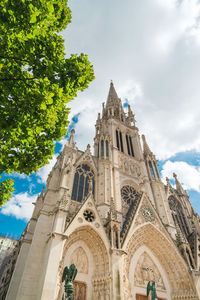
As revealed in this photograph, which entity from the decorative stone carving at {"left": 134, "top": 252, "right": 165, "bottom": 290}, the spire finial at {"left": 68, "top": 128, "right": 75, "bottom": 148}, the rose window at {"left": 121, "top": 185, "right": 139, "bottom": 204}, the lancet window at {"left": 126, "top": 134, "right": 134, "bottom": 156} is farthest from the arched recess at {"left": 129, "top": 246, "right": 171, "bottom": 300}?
the lancet window at {"left": 126, "top": 134, "right": 134, "bottom": 156}

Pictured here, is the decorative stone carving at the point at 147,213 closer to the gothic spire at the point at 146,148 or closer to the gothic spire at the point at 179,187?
A: the gothic spire at the point at 179,187

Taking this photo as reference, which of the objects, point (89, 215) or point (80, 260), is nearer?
point (80, 260)

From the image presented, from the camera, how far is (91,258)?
43.0 ft

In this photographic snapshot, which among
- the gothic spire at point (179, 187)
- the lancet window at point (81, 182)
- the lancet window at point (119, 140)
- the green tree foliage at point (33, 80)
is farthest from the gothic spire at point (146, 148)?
the green tree foliage at point (33, 80)

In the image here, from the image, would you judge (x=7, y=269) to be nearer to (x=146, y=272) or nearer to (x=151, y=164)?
(x=146, y=272)

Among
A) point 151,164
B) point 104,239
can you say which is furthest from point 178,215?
point 104,239

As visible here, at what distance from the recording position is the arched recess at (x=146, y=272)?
535 inches

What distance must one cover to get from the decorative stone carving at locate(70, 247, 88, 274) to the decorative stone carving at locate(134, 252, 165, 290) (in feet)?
13.3

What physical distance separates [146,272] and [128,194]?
25.0ft

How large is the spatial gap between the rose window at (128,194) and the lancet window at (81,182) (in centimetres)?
382

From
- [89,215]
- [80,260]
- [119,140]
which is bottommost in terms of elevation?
[80,260]

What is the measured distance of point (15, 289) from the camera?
11.6m

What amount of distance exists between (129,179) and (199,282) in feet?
35.6

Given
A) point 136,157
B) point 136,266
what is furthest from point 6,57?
point 136,157
